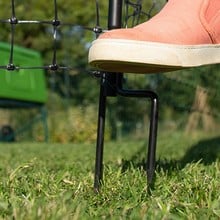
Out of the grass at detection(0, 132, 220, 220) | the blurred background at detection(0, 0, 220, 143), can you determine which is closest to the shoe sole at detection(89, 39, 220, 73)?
the grass at detection(0, 132, 220, 220)

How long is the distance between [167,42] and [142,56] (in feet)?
0.38

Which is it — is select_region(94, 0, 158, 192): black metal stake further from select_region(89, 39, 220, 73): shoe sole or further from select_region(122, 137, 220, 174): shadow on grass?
select_region(122, 137, 220, 174): shadow on grass

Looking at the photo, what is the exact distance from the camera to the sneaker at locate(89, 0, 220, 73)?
1461mm

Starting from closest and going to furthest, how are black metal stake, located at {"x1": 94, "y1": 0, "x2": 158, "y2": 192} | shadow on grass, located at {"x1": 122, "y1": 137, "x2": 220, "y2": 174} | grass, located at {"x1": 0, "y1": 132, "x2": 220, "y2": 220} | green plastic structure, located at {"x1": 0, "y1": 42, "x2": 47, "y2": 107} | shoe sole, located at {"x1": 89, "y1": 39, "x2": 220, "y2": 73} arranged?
grass, located at {"x1": 0, "y1": 132, "x2": 220, "y2": 220} → shoe sole, located at {"x1": 89, "y1": 39, "x2": 220, "y2": 73} → black metal stake, located at {"x1": 94, "y1": 0, "x2": 158, "y2": 192} → shadow on grass, located at {"x1": 122, "y1": 137, "x2": 220, "y2": 174} → green plastic structure, located at {"x1": 0, "y1": 42, "x2": 47, "y2": 107}

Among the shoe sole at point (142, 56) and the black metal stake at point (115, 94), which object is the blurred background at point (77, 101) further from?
the shoe sole at point (142, 56)

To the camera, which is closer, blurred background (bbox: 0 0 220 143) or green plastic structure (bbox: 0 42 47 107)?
green plastic structure (bbox: 0 42 47 107)

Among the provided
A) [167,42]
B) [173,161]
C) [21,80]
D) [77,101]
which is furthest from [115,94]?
[77,101]

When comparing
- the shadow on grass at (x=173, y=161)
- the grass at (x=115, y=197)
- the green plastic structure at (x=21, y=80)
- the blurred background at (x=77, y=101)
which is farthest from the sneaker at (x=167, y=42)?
the green plastic structure at (x=21, y=80)

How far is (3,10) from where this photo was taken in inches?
488

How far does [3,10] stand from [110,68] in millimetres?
11259

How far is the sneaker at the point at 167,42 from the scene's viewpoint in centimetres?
146

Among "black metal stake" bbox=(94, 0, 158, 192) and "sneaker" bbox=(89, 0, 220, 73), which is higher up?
"sneaker" bbox=(89, 0, 220, 73)

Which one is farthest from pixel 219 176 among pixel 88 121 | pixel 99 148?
pixel 88 121

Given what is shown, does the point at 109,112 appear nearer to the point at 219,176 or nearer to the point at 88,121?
the point at 88,121
